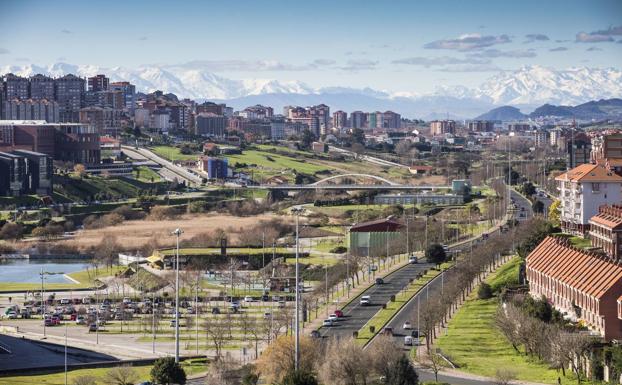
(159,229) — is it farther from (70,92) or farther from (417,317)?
(70,92)

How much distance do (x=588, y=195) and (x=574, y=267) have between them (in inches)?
385

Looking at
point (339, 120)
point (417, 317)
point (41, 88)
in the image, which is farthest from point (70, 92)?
point (417, 317)

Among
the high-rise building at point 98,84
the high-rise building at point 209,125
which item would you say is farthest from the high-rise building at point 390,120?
the high-rise building at point 98,84

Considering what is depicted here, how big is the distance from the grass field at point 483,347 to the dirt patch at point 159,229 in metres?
18.5

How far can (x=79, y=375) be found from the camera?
69.3ft

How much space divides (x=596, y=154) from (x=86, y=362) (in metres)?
29.3

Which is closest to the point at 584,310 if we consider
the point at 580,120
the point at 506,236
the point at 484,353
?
the point at 484,353

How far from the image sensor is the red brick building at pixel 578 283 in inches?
860

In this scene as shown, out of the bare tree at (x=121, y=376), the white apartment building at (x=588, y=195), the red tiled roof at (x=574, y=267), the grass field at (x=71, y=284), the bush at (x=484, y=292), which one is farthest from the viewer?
the grass field at (x=71, y=284)

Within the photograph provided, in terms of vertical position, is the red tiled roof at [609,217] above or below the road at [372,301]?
above

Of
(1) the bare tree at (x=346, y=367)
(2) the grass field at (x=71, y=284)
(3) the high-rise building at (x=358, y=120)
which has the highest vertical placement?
(3) the high-rise building at (x=358, y=120)

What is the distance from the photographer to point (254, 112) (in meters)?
143

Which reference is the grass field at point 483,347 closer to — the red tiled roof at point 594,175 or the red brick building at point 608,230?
the red brick building at point 608,230

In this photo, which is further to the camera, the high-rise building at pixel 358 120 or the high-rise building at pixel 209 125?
the high-rise building at pixel 358 120
